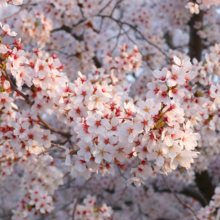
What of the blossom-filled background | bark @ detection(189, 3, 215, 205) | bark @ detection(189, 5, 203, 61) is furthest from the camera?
bark @ detection(189, 5, 203, 61)

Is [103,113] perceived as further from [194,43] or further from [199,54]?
[194,43]

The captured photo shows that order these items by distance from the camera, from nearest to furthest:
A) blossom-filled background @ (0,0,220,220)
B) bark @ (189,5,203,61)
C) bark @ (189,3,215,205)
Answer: blossom-filled background @ (0,0,220,220), bark @ (189,3,215,205), bark @ (189,5,203,61)

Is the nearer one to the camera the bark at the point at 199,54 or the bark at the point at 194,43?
the bark at the point at 199,54

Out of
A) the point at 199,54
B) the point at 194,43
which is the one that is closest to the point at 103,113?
the point at 199,54

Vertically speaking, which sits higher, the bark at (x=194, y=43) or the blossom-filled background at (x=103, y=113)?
the bark at (x=194, y=43)

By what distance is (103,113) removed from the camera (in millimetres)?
1879

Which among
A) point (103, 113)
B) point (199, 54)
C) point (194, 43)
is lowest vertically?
point (103, 113)

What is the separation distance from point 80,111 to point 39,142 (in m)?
0.47

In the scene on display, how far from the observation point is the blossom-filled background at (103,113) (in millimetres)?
1595

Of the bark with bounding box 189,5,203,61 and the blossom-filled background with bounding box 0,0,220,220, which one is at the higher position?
the bark with bounding box 189,5,203,61

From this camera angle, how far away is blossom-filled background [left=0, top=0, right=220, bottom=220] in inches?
62.8

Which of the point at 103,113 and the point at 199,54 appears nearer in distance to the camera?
the point at 103,113

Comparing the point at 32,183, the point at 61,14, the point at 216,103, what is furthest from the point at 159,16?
the point at 32,183

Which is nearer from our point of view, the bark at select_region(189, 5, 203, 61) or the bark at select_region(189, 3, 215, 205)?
the bark at select_region(189, 3, 215, 205)
